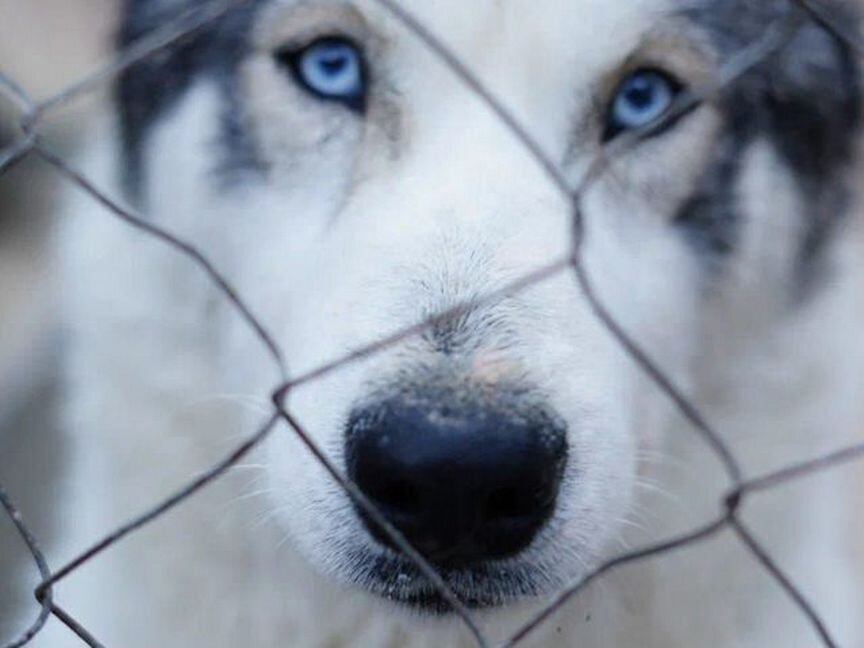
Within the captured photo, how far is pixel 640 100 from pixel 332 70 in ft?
1.24

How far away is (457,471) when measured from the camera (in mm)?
1639

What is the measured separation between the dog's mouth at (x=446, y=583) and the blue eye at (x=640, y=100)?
0.56 metres

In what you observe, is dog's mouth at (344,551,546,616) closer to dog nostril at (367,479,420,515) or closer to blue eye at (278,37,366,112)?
dog nostril at (367,479,420,515)

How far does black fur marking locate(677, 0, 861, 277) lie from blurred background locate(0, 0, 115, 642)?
3.08ft

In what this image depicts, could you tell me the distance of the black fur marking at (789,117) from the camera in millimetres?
2162

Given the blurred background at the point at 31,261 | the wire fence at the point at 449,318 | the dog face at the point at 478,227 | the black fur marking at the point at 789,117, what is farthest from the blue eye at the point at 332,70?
the blurred background at the point at 31,261

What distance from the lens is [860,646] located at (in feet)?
8.36

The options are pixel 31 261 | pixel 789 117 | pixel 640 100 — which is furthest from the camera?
pixel 31 261

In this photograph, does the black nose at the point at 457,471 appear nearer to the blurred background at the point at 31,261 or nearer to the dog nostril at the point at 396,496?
the dog nostril at the point at 396,496

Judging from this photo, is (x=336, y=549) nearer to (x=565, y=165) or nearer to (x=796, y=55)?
(x=565, y=165)

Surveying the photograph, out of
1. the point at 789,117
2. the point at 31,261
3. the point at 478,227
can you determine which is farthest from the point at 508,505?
the point at 31,261

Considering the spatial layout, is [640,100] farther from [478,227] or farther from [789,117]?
[478,227]

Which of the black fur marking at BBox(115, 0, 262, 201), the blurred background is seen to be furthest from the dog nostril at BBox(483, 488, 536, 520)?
the blurred background

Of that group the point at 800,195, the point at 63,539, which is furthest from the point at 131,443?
the point at 800,195
